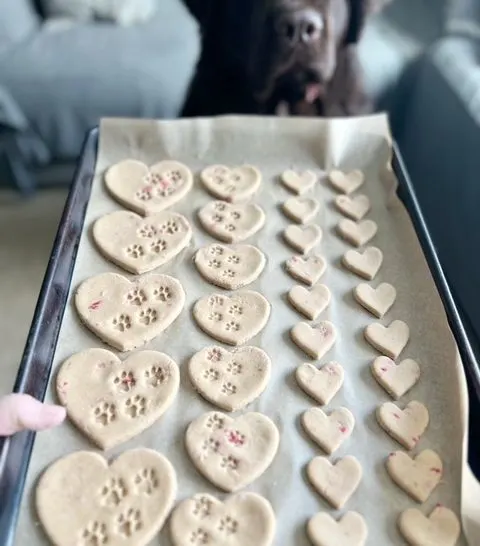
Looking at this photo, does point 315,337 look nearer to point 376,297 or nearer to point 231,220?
point 376,297

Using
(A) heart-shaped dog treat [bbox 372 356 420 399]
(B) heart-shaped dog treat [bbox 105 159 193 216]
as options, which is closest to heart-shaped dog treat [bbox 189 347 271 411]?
(A) heart-shaped dog treat [bbox 372 356 420 399]

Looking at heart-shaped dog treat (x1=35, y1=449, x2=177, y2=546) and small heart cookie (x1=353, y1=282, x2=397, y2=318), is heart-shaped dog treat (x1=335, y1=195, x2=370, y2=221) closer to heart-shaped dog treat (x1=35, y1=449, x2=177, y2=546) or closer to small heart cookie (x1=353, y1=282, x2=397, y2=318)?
small heart cookie (x1=353, y1=282, x2=397, y2=318)

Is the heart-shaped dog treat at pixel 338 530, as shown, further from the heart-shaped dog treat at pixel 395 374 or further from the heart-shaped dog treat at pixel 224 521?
the heart-shaped dog treat at pixel 395 374

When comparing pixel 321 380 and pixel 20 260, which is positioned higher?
pixel 321 380

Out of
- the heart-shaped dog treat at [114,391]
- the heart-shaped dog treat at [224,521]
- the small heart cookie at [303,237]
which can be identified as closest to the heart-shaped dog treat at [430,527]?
the heart-shaped dog treat at [224,521]

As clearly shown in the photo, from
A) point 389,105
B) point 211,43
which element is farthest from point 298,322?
point 389,105

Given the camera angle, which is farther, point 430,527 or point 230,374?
point 230,374

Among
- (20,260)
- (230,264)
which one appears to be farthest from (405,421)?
(20,260)

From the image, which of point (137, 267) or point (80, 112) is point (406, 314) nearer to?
point (137, 267)
